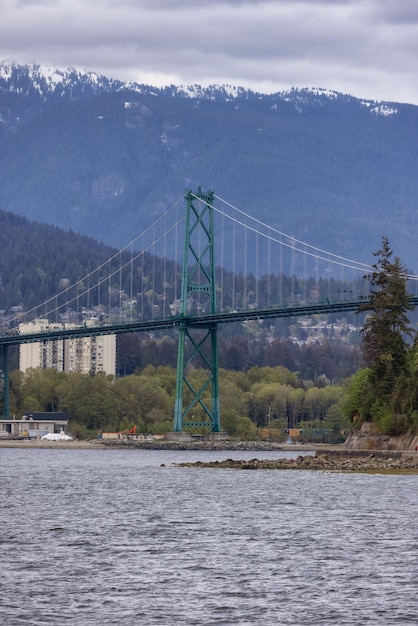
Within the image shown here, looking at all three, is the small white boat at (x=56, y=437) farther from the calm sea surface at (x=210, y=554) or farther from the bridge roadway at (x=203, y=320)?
the calm sea surface at (x=210, y=554)

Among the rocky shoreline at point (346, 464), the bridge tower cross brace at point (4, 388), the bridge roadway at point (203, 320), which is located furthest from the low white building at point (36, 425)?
the rocky shoreline at point (346, 464)

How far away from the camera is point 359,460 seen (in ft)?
243

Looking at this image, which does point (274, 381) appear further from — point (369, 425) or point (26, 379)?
point (369, 425)

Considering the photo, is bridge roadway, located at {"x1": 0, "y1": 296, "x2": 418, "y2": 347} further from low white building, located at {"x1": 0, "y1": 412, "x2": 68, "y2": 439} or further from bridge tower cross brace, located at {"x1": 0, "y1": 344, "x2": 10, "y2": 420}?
low white building, located at {"x1": 0, "y1": 412, "x2": 68, "y2": 439}

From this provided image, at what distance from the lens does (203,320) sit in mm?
120312

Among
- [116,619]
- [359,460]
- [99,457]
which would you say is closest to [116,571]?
[116,619]

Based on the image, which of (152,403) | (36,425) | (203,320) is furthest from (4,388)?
(203,320)

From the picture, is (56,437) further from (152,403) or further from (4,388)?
(152,403)

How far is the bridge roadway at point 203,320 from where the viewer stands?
350ft

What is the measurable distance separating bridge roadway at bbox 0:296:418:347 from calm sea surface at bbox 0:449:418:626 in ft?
145

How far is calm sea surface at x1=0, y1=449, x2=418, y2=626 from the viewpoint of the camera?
29891mm

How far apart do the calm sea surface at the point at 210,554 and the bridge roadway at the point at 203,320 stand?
145 ft

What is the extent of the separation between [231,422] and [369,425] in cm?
5935

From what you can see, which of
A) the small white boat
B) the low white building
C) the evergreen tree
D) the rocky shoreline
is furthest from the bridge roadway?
the rocky shoreline
